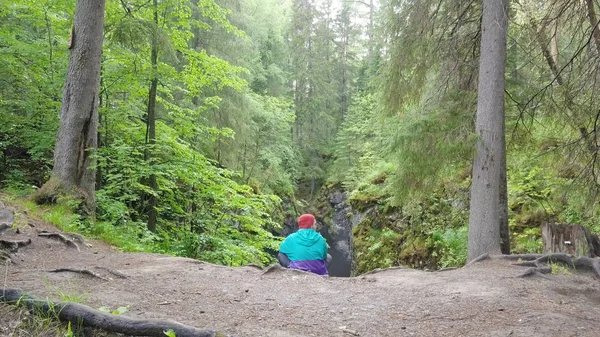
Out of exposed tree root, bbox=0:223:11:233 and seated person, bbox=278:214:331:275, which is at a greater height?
exposed tree root, bbox=0:223:11:233

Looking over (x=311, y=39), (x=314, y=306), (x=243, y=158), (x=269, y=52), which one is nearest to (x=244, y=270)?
(x=314, y=306)

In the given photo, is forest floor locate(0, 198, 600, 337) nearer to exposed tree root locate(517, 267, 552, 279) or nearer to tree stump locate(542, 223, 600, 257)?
exposed tree root locate(517, 267, 552, 279)

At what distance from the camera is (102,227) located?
23.3ft

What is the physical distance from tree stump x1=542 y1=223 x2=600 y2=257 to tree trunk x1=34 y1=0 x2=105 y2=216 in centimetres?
820

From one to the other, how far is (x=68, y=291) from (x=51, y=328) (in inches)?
33.2

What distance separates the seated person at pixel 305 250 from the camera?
21.4 ft

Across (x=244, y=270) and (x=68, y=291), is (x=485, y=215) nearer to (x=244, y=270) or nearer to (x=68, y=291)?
(x=244, y=270)

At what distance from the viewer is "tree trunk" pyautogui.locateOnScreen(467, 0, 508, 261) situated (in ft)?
23.6

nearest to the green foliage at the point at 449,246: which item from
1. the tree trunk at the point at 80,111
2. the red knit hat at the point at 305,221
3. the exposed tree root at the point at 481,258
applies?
the exposed tree root at the point at 481,258

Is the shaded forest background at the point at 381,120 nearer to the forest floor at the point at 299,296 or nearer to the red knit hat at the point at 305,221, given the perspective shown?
the forest floor at the point at 299,296

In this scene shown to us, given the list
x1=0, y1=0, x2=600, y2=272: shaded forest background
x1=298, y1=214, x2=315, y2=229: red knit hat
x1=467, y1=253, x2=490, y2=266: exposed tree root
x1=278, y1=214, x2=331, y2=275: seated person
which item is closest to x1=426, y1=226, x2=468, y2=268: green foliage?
x1=0, y1=0, x2=600, y2=272: shaded forest background

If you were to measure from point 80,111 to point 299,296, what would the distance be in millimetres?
5310

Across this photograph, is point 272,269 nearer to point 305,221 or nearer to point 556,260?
point 305,221

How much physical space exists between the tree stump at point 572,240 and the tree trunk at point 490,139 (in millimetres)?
958
